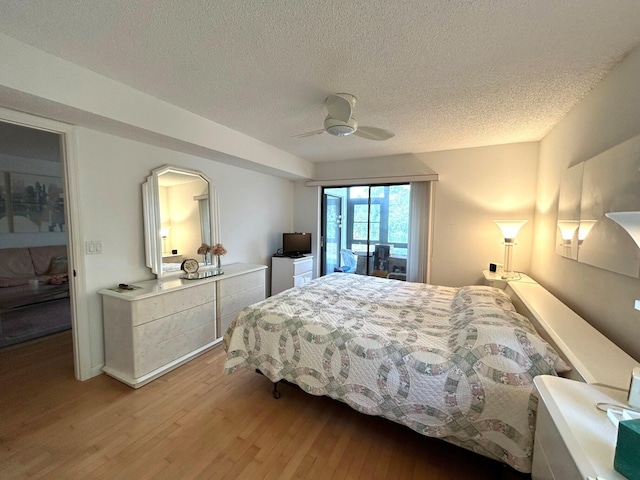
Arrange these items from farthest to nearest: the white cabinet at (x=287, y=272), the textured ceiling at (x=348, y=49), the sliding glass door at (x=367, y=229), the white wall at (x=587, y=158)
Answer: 1. the sliding glass door at (x=367, y=229)
2. the white cabinet at (x=287, y=272)
3. the white wall at (x=587, y=158)
4. the textured ceiling at (x=348, y=49)

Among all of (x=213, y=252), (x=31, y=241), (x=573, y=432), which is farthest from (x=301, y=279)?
(x=31, y=241)

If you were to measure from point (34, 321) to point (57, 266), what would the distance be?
3.58 feet

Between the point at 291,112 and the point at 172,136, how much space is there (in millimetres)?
1131

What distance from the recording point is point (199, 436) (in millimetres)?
1727

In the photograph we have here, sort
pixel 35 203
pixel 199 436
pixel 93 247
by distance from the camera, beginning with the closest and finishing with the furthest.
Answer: pixel 199 436
pixel 93 247
pixel 35 203

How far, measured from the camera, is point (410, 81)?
1.91 m

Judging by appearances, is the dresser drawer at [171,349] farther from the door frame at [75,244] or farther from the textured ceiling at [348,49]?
the textured ceiling at [348,49]

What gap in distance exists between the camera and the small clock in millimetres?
2871

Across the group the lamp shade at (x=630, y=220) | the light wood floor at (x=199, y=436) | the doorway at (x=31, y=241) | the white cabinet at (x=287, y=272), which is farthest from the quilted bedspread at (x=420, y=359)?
the doorway at (x=31, y=241)

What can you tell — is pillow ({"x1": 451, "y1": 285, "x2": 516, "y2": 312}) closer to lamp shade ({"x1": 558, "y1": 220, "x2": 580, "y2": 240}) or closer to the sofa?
lamp shade ({"x1": 558, "y1": 220, "x2": 580, "y2": 240})

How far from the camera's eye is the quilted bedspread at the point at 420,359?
132cm

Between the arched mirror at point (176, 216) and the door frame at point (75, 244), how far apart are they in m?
0.53

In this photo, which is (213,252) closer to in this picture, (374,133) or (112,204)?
(112,204)

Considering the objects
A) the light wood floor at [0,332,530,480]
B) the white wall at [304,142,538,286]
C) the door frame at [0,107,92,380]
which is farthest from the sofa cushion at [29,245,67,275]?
the white wall at [304,142,538,286]
